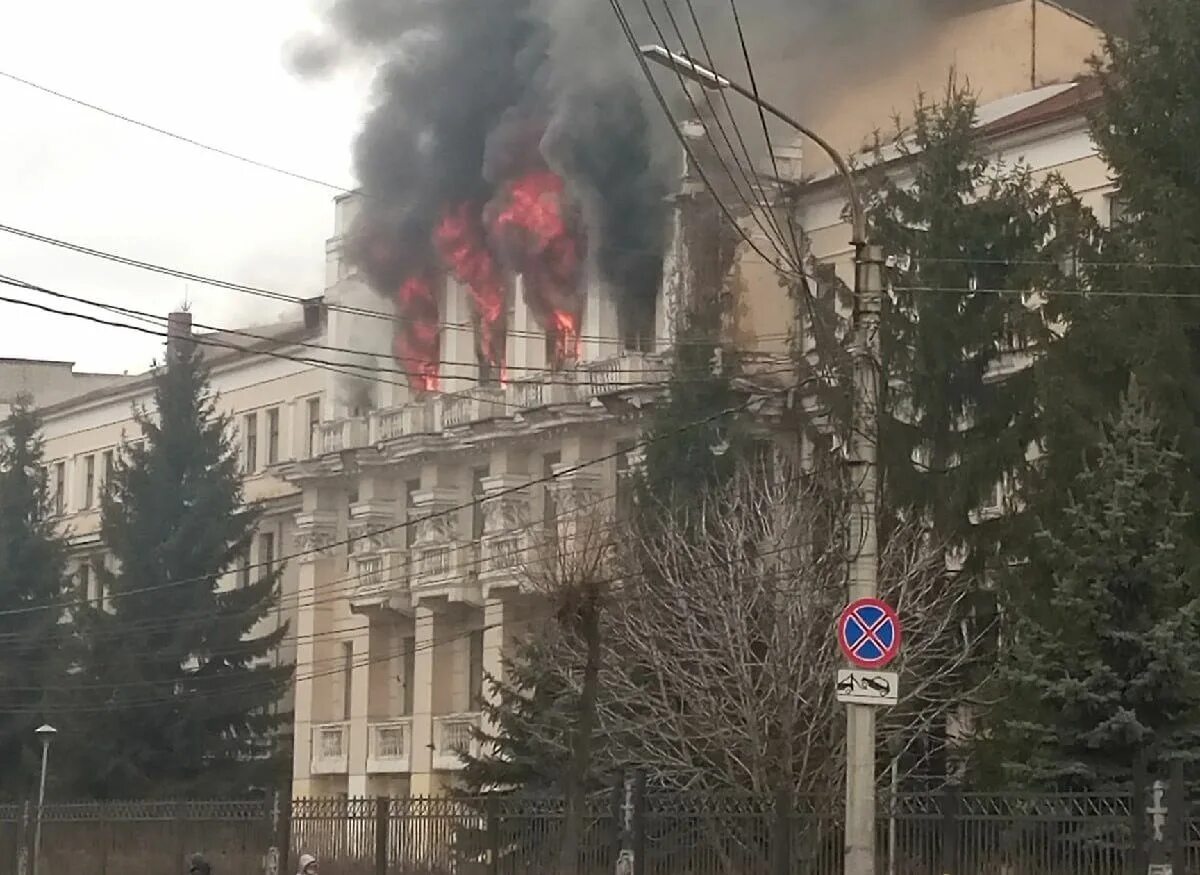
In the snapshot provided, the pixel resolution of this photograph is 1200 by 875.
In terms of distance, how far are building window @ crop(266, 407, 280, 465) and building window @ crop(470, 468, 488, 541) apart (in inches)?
451

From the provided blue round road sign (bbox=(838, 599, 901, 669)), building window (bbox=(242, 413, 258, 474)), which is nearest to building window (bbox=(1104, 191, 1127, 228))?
blue round road sign (bbox=(838, 599, 901, 669))

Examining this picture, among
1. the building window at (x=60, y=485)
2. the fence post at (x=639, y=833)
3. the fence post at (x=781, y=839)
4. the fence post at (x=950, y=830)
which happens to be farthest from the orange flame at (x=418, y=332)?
the fence post at (x=950, y=830)

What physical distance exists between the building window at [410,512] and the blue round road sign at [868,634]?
32.1m

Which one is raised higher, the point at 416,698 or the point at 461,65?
the point at 461,65

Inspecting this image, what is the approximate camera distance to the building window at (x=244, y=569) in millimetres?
55809

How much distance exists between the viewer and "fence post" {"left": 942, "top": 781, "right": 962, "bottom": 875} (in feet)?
70.1

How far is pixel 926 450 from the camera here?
115 feet

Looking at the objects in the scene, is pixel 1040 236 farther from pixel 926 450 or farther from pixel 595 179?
pixel 595 179

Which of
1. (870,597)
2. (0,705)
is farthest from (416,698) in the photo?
(870,597)

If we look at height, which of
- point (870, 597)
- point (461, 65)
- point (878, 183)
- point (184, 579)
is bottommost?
point (870, 597)

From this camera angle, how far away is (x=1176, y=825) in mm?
19531

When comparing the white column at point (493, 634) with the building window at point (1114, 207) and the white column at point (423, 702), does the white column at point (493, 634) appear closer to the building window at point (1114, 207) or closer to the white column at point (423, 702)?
the white column at point (423, 702)

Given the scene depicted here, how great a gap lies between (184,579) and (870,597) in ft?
123

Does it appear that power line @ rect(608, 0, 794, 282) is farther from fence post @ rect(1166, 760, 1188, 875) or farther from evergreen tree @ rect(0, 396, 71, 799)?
evergreen tree @ rect(0, 396, 71, 799)
